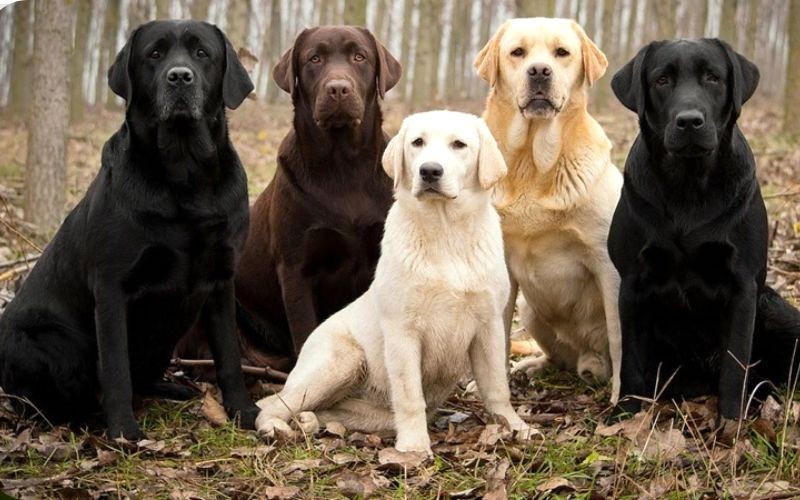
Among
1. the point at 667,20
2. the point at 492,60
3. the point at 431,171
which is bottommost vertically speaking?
the point at 431,171

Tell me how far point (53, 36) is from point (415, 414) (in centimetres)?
481

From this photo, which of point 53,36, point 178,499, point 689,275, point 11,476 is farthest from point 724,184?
point 53,36

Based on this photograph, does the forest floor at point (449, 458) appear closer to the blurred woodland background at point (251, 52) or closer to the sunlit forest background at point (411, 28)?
the blurred woodland background at point (251, 52)

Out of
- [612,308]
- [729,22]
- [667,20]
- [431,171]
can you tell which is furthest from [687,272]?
[667,20]

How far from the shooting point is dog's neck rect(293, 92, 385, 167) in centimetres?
447

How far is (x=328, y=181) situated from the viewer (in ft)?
14.8

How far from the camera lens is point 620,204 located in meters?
3.96

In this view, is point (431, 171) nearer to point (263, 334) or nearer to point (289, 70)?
point (289, 70)

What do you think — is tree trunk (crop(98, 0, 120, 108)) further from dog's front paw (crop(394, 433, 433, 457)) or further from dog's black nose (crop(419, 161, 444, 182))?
dog's front paw (crop(394, 433, 433, 457))

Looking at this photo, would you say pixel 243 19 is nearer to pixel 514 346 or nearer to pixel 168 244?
pixel 514 346

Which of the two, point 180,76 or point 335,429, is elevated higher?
point 180,76

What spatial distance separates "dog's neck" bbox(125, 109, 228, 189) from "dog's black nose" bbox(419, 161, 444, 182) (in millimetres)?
905

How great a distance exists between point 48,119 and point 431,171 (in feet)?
16.3

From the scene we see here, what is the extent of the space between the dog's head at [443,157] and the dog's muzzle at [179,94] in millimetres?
748
